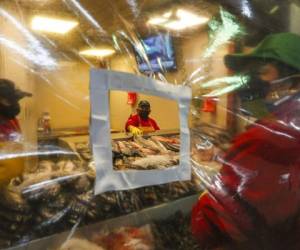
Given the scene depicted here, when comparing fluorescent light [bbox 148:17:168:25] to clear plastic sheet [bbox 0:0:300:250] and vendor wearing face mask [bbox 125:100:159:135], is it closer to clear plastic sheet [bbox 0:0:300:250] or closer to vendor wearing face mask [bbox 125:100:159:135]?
clear plastic sheet [bbox 0:0:300:250]

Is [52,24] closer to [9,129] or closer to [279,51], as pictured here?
[9,129]

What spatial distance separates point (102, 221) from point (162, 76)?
0.98ft

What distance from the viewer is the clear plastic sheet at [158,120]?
52cm

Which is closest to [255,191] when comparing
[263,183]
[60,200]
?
[263,183]

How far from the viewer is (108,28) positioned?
0.61 metres

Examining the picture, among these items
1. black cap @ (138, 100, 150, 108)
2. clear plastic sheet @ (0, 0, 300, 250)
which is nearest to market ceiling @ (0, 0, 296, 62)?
clear plastic sheet @ (0, 0, 300, 250)

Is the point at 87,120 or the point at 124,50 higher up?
the point at 124,50

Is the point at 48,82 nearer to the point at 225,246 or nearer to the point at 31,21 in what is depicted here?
the point at 31,21

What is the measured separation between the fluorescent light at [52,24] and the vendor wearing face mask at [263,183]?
0.40m

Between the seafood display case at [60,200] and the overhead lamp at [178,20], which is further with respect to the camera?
the overhead lamp at [178,20]

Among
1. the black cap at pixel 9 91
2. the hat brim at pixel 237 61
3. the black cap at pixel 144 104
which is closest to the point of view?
the black cap at pixel 9 91

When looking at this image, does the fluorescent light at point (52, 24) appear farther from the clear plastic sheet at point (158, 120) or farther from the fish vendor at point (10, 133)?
the fish vendor at point (10, 133)

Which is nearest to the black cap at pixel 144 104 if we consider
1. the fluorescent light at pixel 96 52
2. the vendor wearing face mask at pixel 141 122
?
the vendor wearing face mask at pixel 141 122

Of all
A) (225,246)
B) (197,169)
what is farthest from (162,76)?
(225,246)
